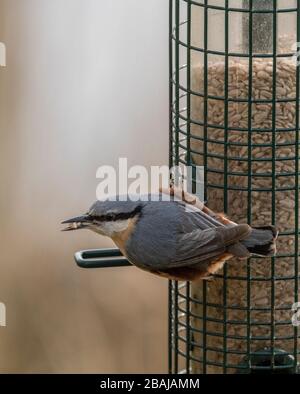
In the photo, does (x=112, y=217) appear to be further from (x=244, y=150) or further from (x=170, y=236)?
(x=244, y=150)

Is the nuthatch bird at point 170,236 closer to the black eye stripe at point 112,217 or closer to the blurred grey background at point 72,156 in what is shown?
the black eye stripe at point 112,217

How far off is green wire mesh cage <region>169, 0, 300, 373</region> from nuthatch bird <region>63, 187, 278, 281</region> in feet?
0.88

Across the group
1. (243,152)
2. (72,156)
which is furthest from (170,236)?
(72,156)

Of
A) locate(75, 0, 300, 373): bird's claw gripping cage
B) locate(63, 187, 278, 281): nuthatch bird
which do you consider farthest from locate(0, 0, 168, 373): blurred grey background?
locate(63, 187, 278, 281): nuthatch bird

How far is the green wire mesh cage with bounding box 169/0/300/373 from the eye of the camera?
5.24m

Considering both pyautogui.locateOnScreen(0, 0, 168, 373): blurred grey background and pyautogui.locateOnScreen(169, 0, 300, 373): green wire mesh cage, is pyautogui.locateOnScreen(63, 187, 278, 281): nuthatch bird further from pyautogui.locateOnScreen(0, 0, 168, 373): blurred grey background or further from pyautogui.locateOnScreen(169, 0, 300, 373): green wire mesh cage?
pyautogui.locateOnScreen(0, 0, 168, 373): blurred grey background

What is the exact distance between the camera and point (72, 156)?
711cm

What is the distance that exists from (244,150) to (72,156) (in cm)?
195

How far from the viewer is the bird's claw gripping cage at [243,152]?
17.2ft

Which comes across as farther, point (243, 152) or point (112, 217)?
point (243, 152)

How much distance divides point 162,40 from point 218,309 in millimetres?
2100
